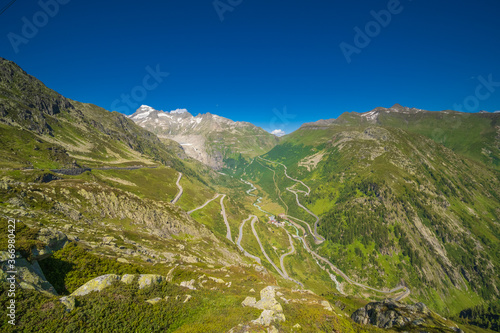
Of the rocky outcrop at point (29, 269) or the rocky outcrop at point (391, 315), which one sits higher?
the rocky outcrop at point (29, 269)

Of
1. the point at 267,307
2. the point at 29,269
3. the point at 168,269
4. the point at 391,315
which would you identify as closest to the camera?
the point at 29,269

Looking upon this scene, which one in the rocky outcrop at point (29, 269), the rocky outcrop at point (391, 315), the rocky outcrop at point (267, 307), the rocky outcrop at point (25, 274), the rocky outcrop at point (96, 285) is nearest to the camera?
the rocky outcrop at point (25, 274)

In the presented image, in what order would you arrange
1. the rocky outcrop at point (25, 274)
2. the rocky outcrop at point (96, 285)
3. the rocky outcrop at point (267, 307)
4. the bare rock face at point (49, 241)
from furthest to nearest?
the rocky outcrop at point (267, 307) < the bare rock face at point (49, 241) < the rocky outcrop at point (96, 285) < the rocky outcrop at point (25, 274)

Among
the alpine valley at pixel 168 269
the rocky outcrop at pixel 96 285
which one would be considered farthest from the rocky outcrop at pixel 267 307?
the rocky outcrop at pixel 96 285

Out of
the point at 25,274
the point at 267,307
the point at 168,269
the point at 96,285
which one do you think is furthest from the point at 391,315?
the point at 25,274

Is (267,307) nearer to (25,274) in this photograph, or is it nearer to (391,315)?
(25,274)

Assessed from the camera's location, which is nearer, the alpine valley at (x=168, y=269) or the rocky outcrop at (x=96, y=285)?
the alpine valley at (x=168, y=269)

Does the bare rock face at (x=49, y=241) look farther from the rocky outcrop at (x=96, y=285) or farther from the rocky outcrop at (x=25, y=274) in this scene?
the rocky outcrop at (x=96, y=285)

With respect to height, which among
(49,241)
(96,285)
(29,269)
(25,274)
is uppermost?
(49,241)
